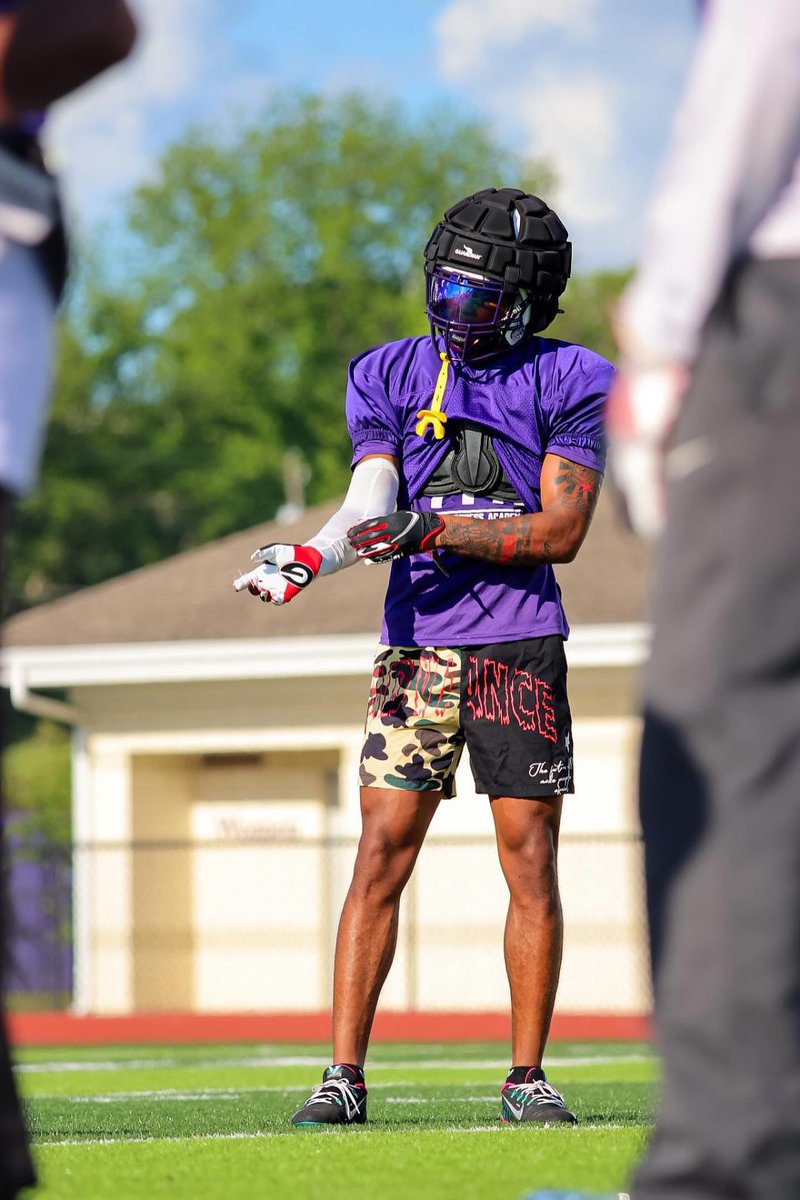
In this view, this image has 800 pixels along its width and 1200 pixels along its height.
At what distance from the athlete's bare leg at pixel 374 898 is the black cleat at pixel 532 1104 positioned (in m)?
0.39

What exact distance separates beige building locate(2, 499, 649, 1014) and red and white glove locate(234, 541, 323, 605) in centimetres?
1271

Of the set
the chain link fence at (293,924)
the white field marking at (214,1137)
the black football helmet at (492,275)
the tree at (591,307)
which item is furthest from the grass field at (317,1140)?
the tree at (591,307)

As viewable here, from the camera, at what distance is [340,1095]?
4.57 meters

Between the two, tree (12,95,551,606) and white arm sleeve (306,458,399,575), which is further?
tree (12,95,551,606)

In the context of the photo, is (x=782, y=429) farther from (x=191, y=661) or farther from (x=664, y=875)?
(x=191, y=661)

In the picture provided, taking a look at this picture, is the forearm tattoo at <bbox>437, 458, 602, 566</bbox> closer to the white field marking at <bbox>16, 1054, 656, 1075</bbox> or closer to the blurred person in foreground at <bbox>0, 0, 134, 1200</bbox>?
the blurred person in foreground at <bbox>0, 0, 134, 1200</bbox>

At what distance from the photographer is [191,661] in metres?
19.1

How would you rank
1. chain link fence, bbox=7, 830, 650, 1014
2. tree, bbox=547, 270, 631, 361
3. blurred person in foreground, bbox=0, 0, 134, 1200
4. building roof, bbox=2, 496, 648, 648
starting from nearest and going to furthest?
blurred person in foreground, bbox=0, 0, 134, 1200, chain link fence, bbox=7, 830, 650, 1014, building roof, bbox=2, 496, 648, 648, tree, bbox=547, 270, 631, 361

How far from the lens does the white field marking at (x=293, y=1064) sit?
28.7 feet

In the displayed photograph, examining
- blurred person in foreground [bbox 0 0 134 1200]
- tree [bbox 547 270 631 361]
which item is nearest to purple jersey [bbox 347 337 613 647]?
blurred person in foreground [bbox 0 0 134 1200]

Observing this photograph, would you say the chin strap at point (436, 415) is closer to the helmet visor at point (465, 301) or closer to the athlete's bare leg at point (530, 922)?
the helmet visor at point (465, 301)

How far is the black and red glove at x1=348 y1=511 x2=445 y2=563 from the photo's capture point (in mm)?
4719

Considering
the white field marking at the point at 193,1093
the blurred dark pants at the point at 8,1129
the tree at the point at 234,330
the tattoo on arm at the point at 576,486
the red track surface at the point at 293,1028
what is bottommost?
the red track surface at the point at 293,1028

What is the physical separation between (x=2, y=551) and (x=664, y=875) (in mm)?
1038
